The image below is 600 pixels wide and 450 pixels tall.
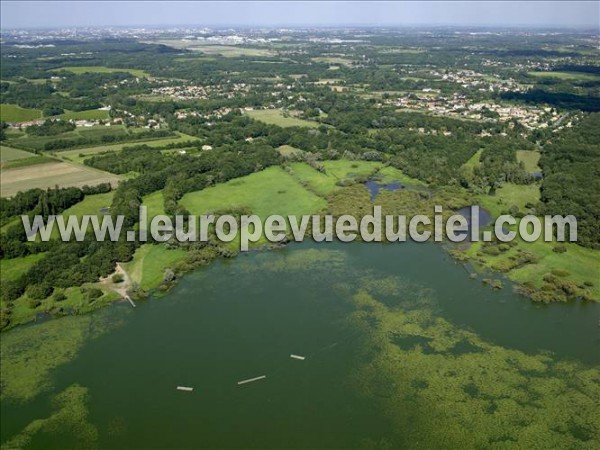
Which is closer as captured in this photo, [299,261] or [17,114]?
[299,261]

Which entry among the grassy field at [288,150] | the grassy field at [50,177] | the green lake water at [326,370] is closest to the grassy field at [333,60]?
the grassy field at [288,150]

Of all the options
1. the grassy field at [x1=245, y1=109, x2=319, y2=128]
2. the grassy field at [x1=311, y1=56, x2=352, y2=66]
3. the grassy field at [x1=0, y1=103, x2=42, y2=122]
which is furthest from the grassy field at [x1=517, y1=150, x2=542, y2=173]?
the grassy field at [x1=311, y1=56, x2=352, y2=66]

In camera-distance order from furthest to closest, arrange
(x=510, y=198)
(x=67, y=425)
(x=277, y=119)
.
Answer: (x=277, y=119)
(x=510, y=198)
(x=67, y=425)

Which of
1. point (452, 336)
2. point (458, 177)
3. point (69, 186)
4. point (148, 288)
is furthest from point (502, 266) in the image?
point (69, 186)

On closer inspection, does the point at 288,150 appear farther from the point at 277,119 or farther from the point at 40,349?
the point at 40,349

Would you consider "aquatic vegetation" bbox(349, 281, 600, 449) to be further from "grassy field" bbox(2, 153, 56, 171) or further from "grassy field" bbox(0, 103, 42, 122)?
"grassy field" bbox(0, 103, 42, 122)

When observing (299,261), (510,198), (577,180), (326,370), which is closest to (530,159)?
(577,180)
